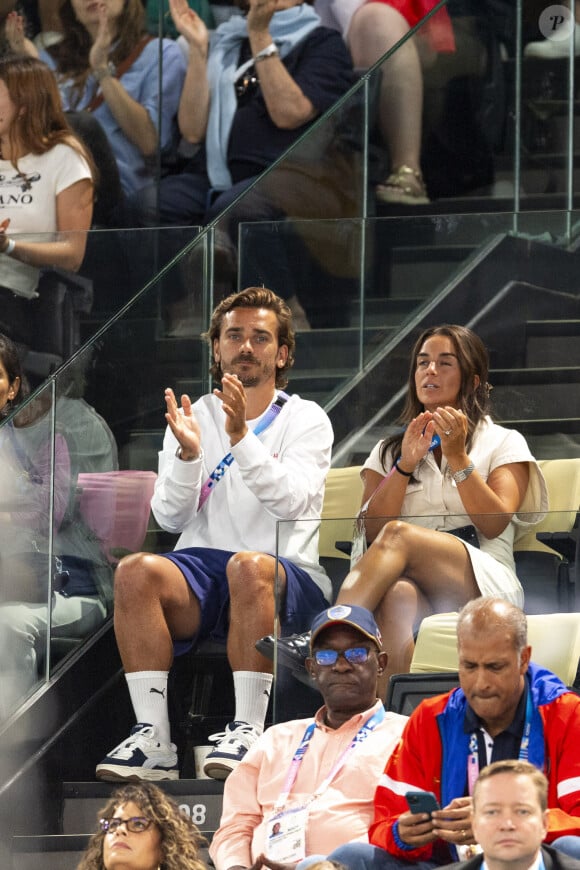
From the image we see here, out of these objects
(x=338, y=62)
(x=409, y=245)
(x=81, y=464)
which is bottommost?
(x=81, y=464)

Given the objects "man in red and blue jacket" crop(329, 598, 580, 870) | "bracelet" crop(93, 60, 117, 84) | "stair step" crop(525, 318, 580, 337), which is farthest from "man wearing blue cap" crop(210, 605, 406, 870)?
"bracelet" crop(93, 60, 117, 84)

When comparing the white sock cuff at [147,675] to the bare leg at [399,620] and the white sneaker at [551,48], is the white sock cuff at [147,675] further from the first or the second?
the white sneaker at [551,48]

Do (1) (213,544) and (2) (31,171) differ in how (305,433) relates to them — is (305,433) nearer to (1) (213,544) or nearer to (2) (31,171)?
(1) (213,544)

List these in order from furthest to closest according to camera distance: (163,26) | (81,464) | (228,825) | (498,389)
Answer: (163,26), (498,389), (81,464), (228,825)

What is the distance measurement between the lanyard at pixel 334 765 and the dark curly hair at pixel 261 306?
183 cm

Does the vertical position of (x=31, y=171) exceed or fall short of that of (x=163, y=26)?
it falls short

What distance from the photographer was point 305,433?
6.87 metres

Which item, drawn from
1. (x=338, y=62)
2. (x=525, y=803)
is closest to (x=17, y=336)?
(x=338, y=62)

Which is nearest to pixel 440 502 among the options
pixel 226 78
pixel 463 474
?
pixel 463 474

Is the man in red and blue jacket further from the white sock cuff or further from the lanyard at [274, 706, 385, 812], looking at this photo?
the white sock cuff

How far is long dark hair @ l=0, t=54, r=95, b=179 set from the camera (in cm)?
858

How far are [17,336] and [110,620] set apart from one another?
172 centimetres

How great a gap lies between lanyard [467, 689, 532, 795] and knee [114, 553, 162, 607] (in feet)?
5.14

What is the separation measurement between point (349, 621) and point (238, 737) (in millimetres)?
748
